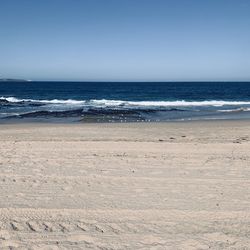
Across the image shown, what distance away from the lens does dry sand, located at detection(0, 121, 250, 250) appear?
464cm

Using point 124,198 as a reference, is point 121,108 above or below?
above

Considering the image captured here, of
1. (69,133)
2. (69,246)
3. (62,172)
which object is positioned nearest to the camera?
(69,246)

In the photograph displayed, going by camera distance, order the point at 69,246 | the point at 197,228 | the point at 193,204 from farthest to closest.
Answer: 1. the point at 193,204
2. the point at 197,228
3. the point at 69,246

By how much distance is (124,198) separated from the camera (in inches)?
239

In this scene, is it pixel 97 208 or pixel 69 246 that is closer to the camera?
pixel 69 246

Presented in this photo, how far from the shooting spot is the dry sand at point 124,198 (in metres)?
4.64

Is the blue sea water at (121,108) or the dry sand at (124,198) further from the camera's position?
the blue sea water at (121,108)

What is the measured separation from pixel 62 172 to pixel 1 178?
118cm

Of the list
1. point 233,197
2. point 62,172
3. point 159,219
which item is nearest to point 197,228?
point 159,219

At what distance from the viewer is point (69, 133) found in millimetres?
15070

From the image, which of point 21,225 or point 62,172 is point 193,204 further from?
point 62,172

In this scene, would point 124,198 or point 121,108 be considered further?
point 121,108

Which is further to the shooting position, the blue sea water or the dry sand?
the blue sea water

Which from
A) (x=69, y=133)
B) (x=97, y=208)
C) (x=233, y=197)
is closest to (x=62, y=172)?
(x=97, y=208)
